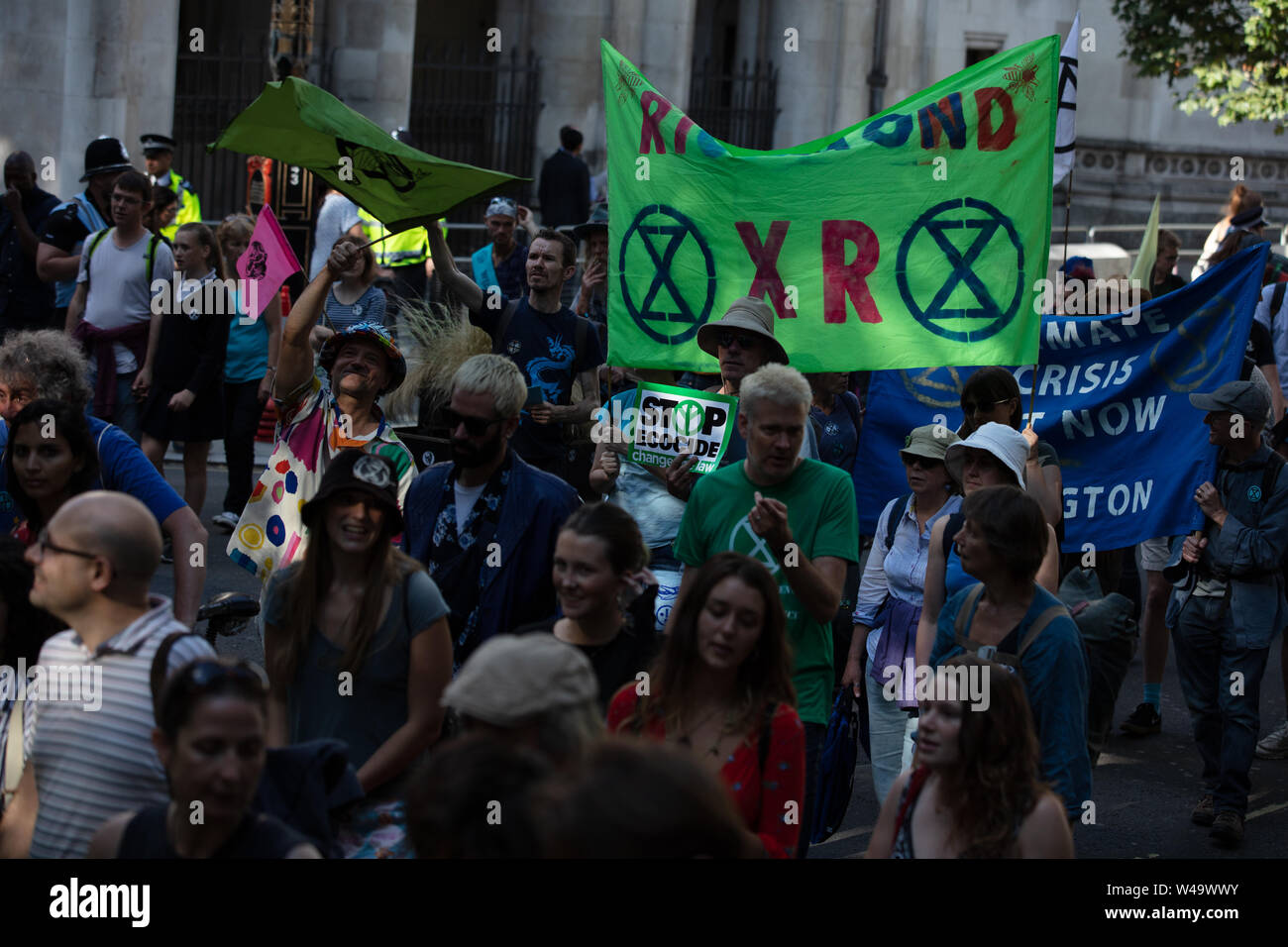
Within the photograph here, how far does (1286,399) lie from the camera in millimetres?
11773

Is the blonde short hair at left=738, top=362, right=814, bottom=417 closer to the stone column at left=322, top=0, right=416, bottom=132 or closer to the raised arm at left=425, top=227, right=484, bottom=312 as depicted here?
the raised arm at left=425, top=227, right=484, bottom=312

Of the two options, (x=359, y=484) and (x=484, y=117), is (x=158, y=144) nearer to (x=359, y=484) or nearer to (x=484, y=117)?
(x=359, y=484)

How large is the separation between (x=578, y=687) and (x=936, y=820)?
0.93 m

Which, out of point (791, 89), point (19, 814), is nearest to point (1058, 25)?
point (791, 89)

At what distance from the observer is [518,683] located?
3.61m

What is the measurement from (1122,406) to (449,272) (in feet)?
10.0

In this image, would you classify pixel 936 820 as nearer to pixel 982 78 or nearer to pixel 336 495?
pixel 336 495

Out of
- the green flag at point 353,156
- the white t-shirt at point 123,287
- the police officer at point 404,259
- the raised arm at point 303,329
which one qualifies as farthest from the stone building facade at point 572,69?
the raised arm at point 303,329

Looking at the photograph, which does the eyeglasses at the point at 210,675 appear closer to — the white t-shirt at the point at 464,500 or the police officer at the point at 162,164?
the white t-shirt at the point at 464,500

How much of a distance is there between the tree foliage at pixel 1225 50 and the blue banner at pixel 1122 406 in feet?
49.7

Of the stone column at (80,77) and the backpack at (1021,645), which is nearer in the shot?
the backpack at (1021,645)

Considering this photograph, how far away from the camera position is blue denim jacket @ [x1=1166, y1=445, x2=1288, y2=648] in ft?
23.6

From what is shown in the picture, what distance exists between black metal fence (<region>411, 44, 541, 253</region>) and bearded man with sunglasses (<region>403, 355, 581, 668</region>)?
19041mm

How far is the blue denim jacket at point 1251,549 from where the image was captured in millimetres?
7188
